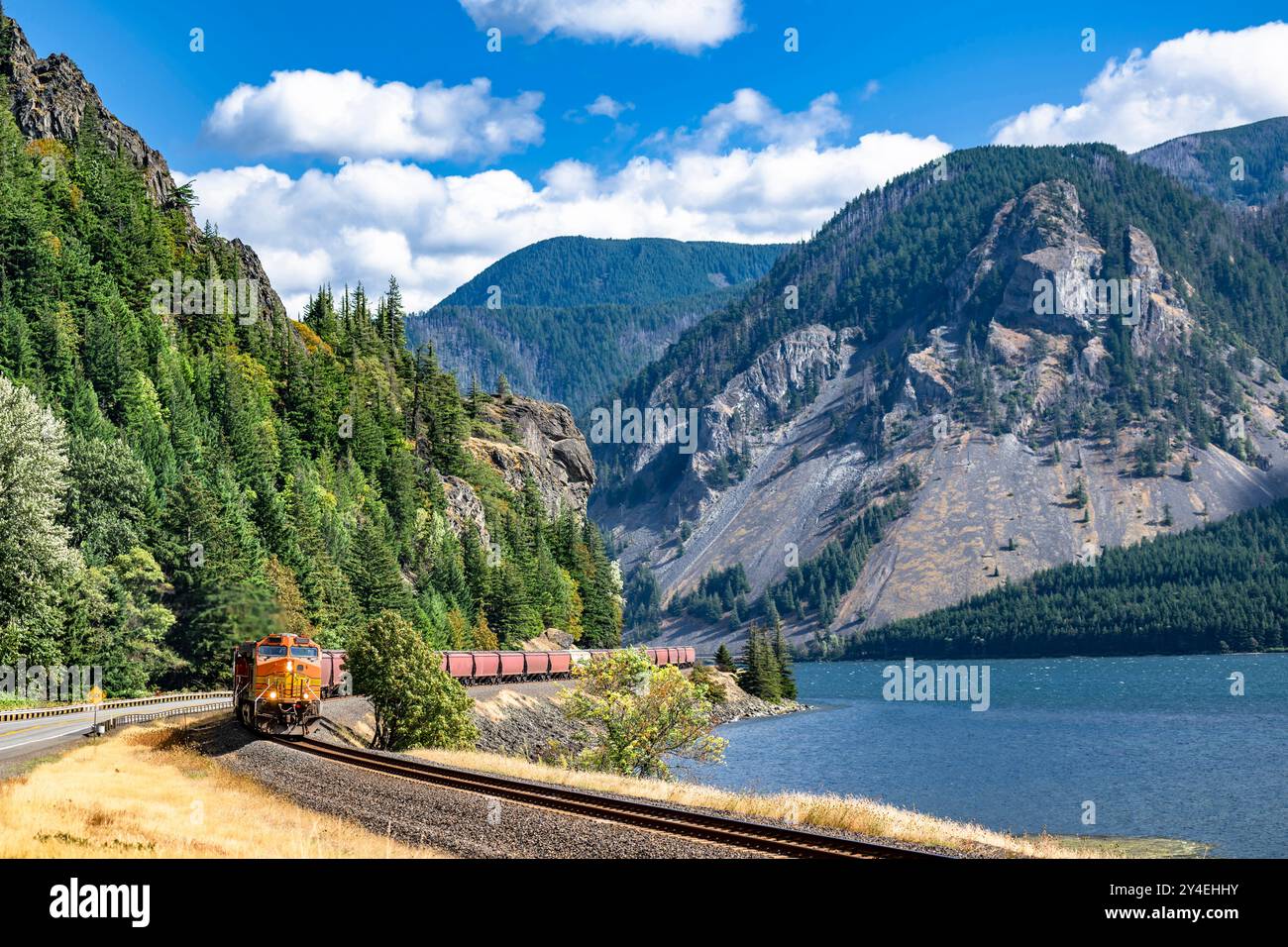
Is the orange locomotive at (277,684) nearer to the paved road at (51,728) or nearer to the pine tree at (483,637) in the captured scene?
the paved road at (51,728)

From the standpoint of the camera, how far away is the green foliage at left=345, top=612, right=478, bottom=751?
183 ft

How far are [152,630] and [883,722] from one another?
111640 millimetres

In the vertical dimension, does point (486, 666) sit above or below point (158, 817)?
below

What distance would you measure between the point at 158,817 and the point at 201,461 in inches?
2390

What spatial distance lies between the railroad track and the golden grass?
16.3 ft

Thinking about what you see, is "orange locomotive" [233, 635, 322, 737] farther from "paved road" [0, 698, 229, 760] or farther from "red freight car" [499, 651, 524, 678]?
"red freight car" [499, 651, 524, 678]

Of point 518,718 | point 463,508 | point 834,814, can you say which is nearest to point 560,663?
point 518,718

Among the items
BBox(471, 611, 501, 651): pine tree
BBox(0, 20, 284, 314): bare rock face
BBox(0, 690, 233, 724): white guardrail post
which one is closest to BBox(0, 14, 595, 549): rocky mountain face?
BBox(0, 20, 284, 314): bare rock face

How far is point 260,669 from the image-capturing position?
41.1 meters

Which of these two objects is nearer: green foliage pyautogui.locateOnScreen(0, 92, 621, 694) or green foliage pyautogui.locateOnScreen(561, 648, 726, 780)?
green foliage pyautogui.locateOnScreen(0, 92, 621, 694)

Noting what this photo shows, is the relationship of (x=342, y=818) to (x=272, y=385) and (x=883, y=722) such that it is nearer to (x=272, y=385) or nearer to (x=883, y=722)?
(x=272, y=385)

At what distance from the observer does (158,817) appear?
2662cm

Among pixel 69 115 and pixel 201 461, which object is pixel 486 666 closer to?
pixel 201 461
